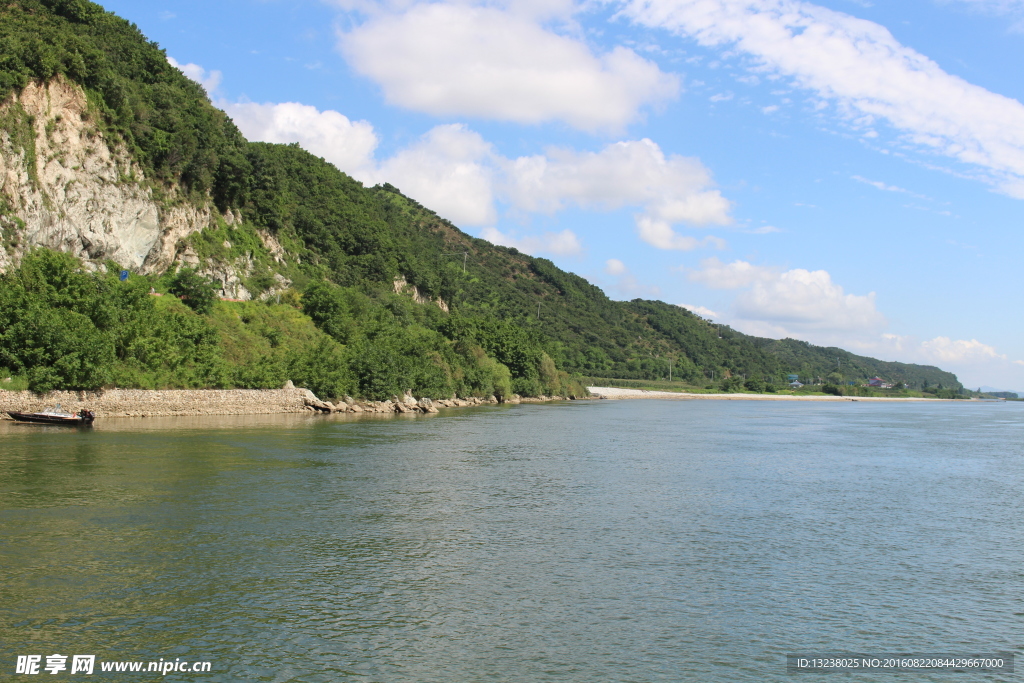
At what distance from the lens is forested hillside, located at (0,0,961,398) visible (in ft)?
147

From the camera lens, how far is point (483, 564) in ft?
51.2

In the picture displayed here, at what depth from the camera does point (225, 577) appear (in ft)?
45.9

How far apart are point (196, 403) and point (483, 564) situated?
38.5 metres

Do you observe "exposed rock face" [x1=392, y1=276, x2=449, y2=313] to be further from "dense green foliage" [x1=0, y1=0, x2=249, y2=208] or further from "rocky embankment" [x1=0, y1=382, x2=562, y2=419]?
"rocky embankment" [x1=0, y1=382, x2=562, y2=419]

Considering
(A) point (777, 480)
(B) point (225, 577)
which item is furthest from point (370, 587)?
(A) point (777, 480)

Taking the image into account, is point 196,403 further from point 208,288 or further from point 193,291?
point 208,288

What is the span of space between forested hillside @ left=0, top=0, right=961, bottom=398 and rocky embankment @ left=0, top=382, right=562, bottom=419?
82cm

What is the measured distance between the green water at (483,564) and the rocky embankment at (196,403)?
10.6 metres

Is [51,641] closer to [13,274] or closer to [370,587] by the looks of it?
[370,587]

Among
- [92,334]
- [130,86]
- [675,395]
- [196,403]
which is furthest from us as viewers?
[675,395]

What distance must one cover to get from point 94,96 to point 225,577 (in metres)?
58.1

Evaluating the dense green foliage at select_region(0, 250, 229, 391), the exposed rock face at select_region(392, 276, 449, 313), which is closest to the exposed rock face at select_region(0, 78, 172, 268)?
the dense green foliage at select_region(0, 250, 229, 391)

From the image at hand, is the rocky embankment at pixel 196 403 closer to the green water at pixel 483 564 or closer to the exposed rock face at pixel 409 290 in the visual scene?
the green water at pixel 483 564

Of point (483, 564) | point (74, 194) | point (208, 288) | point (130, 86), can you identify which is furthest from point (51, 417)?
point (130, 86)
